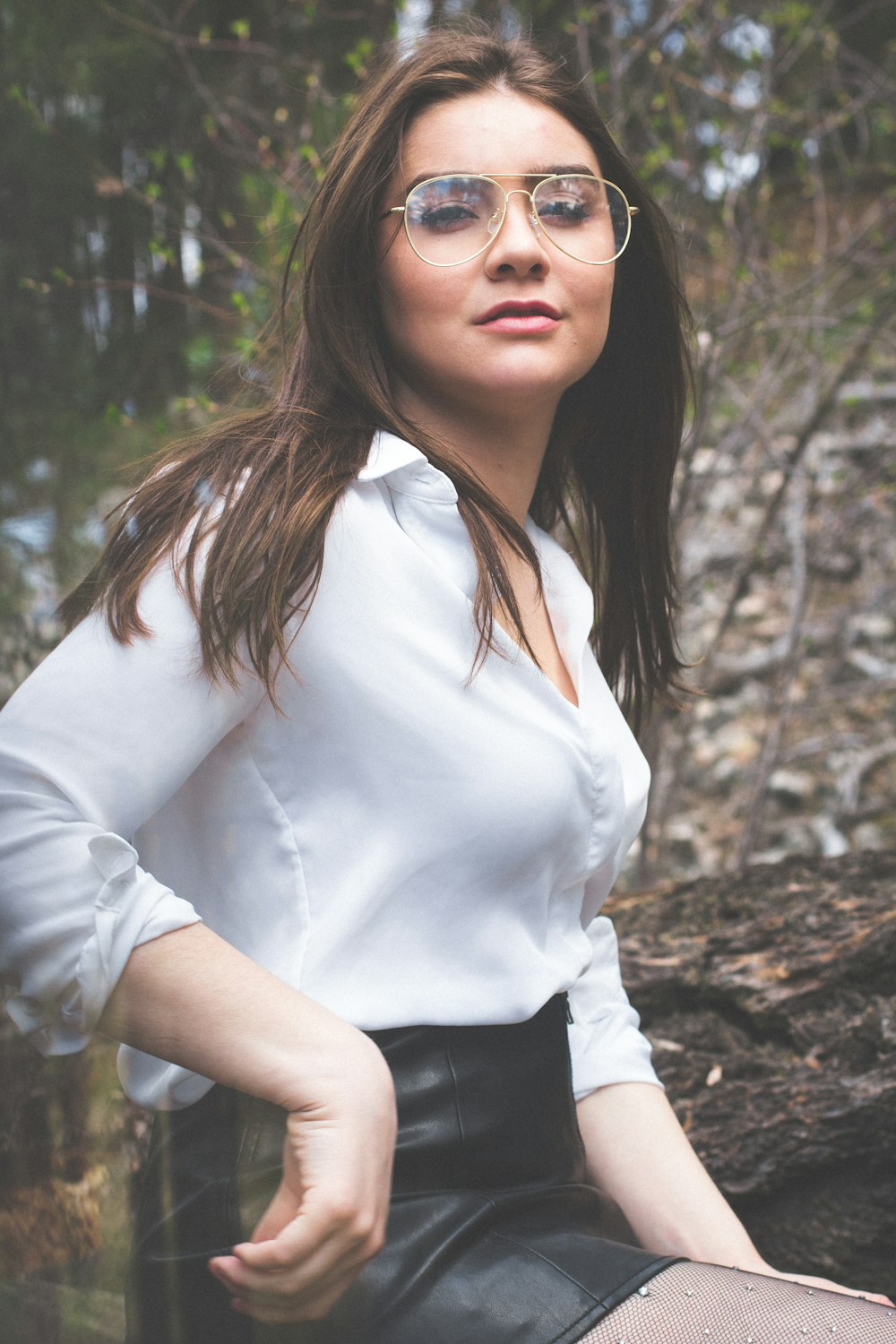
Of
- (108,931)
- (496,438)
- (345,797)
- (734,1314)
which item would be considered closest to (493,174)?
(496,438)

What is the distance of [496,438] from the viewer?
52.8 inches

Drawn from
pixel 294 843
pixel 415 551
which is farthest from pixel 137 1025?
pixel 415 551

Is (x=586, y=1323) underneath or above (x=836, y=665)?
above

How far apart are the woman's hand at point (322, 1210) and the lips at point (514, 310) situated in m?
0.74

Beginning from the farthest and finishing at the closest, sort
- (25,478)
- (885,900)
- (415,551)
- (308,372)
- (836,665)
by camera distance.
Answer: (836,665) → (885,900) → (308,372) → (415,551) → (25,478)

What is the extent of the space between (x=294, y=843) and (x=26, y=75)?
2.12ft

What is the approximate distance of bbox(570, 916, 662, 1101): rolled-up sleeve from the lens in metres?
1.42

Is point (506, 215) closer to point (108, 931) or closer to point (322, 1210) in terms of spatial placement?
point (108, 931)

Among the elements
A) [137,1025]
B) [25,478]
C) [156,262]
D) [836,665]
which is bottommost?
[836,665]

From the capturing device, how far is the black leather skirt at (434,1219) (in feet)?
2.91

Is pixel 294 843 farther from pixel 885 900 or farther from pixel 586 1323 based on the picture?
pixel 885 900

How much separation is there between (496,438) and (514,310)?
0.52 feet

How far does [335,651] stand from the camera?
1.06 metres

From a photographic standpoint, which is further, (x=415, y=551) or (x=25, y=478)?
(x=415, y=551)
